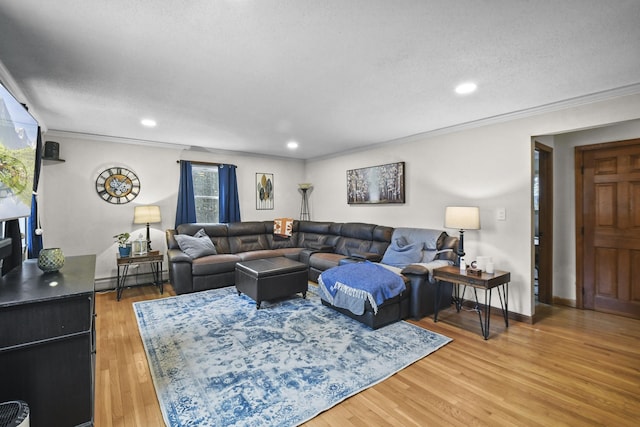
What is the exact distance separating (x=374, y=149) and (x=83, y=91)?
4.06m

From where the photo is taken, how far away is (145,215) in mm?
4555

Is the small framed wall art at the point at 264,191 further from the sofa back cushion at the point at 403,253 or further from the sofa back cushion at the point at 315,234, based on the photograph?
the sofa back cushion at the point at 403,253

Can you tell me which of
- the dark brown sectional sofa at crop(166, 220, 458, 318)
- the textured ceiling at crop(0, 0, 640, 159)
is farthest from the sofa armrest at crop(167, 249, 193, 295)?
the textured ceiling at crop(0, 0, 640, 159)

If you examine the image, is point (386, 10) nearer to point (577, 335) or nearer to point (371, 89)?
point (371, 89)

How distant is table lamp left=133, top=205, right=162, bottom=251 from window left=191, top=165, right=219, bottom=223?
2.80ft

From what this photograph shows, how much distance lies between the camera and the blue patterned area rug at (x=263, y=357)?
6.28 feet

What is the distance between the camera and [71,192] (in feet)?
14.2

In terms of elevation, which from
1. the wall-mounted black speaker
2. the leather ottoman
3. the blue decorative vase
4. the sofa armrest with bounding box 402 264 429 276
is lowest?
the leather ottoman

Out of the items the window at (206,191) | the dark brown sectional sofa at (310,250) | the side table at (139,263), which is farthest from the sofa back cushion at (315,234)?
the side table at (139,263)

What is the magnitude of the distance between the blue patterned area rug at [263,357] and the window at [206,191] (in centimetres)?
217

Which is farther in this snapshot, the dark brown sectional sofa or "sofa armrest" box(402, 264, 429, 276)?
the dark brown sectional sofa

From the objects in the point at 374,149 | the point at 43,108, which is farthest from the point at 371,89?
the point at 43,108

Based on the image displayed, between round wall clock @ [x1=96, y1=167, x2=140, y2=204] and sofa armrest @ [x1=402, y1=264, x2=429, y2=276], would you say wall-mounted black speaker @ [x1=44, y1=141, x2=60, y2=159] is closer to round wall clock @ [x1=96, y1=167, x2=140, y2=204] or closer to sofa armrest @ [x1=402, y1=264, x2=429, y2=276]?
round wall clock @ [x1=96, y1=167, x2=140, y2=204]

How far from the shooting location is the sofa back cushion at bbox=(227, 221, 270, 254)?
5.52 m
